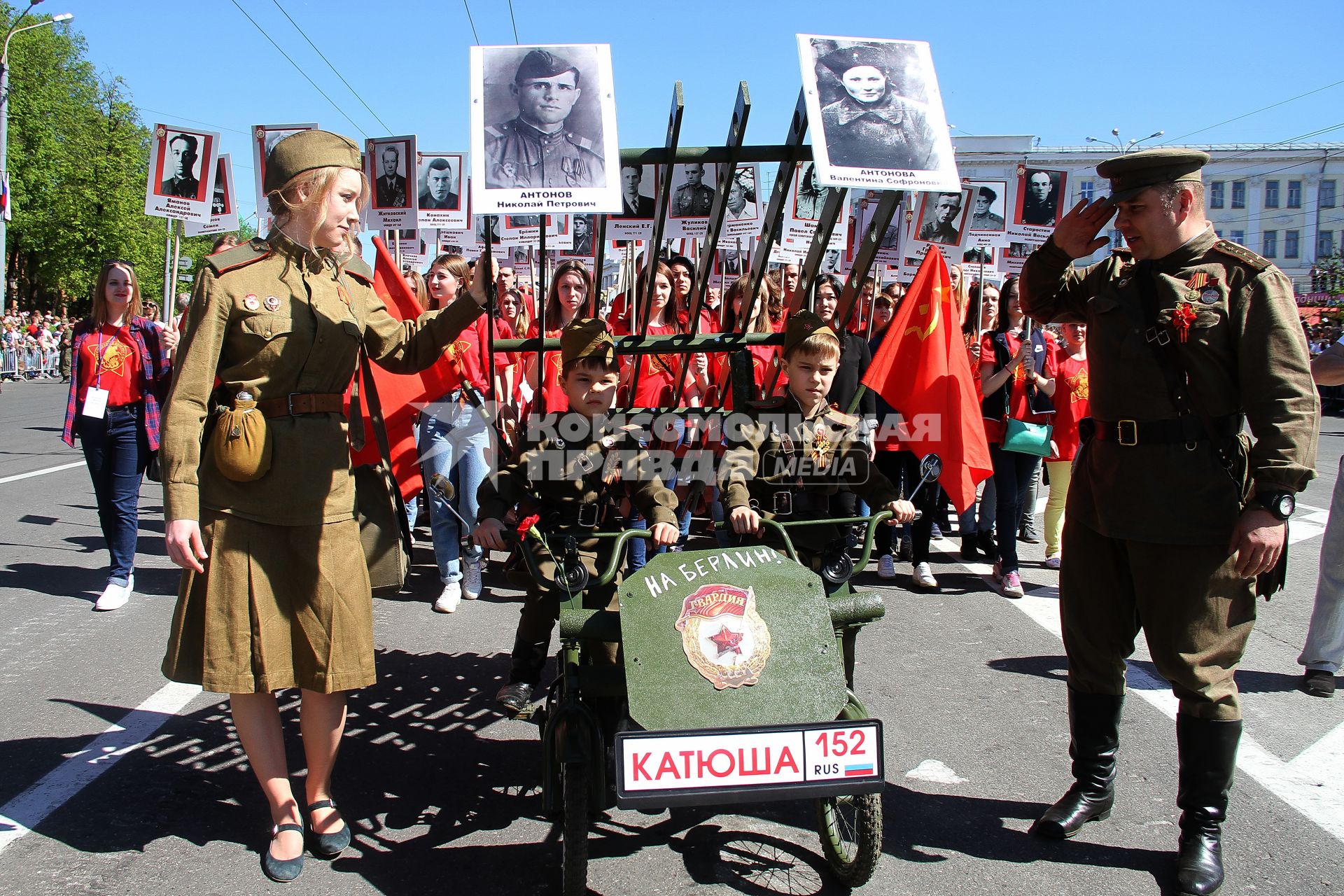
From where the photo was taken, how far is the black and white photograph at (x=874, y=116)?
3.38 meters

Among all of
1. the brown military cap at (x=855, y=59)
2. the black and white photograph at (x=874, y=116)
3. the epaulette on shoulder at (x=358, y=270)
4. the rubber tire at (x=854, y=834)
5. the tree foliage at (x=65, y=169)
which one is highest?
the tree foliage at (x=65, y=169)

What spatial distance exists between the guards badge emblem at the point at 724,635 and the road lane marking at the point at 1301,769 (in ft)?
7.08

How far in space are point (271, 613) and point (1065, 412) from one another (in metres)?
6.23

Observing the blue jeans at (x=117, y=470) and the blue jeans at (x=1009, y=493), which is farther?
the blue jeans at (x=1009, y=493)

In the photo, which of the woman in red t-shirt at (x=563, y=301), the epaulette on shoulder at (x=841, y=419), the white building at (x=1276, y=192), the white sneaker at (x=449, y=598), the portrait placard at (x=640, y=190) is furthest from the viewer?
the white building at (x=1276, y=192)

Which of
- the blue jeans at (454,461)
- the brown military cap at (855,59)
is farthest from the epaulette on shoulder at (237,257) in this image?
the blue jeans at (454,461)

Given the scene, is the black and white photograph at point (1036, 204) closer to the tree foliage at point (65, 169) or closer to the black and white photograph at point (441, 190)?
the black and white photograph at point (441, 190)

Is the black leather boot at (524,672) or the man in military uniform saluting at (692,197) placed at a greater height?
the man in military uniform saluting at (692,197)

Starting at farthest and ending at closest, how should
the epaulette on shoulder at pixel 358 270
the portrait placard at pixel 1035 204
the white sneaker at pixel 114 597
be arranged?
the portrait placard at pixel 1035 204, the white sneaker at pixel 114 597, the epaulette on shoulder at pixel 358 270

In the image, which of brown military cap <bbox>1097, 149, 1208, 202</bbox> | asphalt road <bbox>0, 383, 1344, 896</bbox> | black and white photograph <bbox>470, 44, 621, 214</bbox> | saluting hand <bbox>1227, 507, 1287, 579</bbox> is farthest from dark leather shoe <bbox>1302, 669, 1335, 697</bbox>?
black and white photograph <bbox>470, 44, 621, 214</bbox>

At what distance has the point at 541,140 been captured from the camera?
3500 millimetres

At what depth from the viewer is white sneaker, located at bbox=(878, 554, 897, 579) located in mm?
7590

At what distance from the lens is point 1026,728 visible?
14.6 feet

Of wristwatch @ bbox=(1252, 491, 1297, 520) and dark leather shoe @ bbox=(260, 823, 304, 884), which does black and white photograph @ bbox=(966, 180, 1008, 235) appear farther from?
dark leather shoe @ bbox=(260, 823, 304, 884)
